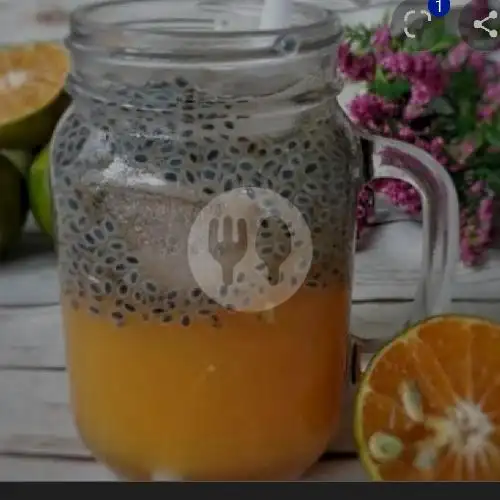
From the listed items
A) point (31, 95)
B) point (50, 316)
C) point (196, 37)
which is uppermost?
point (196, 37)

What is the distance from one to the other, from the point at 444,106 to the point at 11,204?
1.01ft

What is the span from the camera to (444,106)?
719mm

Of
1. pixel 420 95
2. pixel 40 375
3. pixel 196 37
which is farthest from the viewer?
pixel 420 95

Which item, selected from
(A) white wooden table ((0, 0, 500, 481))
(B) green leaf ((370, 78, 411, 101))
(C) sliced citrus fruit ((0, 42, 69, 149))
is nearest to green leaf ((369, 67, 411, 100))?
(B) green leaf ((370, 78, 411, 101))

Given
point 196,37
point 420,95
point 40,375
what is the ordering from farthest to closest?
1. point 420,95
2. point 40,375
3. point 196,37

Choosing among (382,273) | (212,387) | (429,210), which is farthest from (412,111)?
(212,387)

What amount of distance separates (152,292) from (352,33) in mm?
379

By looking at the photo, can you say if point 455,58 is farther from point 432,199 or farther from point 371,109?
point 432,199

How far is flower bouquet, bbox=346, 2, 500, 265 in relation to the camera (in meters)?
0.71

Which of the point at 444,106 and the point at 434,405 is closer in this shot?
the point at 434,405

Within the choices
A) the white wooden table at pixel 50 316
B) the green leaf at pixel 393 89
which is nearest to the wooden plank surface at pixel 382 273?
the white wooden table at pixel 50 316

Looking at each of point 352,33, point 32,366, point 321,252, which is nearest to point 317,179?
point 321,252

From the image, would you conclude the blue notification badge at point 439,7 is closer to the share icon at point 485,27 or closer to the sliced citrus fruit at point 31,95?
the share icon at point 485,27

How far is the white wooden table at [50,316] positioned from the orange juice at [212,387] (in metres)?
0.04
